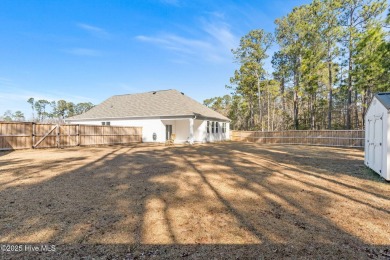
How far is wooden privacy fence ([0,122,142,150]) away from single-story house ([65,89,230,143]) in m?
2.33

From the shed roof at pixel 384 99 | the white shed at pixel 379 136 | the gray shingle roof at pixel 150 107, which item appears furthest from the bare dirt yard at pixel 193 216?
the gray shingle roof at pixel 150 107

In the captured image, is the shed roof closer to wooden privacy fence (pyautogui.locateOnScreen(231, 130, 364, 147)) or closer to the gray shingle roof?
wooden privacy fence (pyautogui.locateOnScreen(231, 130, 364, 147))

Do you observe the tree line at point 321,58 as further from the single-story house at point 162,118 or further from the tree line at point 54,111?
the tree line at point 54,111

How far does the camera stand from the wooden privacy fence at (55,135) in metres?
13.8

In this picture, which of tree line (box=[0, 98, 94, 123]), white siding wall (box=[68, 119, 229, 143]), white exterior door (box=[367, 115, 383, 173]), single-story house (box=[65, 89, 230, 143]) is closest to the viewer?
white exterior door (box=[367, 115, 383, 173])

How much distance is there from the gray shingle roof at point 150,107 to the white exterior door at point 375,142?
1442cm

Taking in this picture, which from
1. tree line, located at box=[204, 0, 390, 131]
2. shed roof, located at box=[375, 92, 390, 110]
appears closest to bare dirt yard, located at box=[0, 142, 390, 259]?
shed roof, located at box=[375, 92, 390, 110]

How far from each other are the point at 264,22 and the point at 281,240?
31984 mm

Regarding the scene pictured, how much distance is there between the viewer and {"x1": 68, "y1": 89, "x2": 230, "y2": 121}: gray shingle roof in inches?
899

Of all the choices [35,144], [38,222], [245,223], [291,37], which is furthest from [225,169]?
[291,37]

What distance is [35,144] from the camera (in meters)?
14.9

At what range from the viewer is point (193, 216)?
415 cm

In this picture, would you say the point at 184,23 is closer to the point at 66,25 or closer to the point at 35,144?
the point at 66,25

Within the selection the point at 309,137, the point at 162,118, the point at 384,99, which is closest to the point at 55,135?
the point at 162,118
